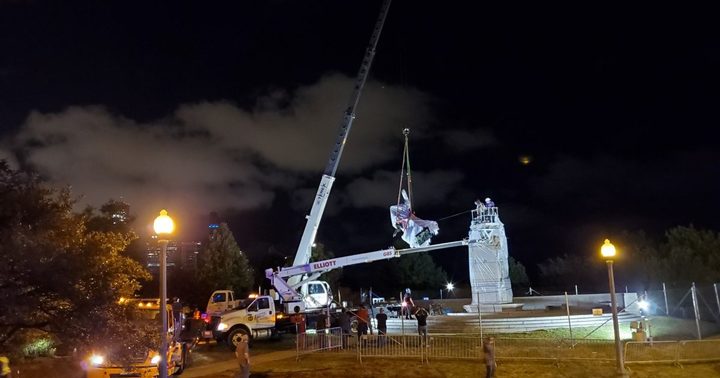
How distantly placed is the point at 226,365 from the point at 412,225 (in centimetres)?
1579

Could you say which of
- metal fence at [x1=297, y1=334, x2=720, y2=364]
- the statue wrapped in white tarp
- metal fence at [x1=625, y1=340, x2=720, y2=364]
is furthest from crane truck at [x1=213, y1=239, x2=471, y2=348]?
metal fence at [x1=625, y1=340, x2=720, y2=364]

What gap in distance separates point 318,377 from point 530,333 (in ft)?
41.0

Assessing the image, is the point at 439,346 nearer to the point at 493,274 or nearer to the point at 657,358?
the point at 657,358

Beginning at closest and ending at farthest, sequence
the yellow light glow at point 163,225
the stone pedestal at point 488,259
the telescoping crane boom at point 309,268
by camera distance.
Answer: the yellow light glow at point 163,225
the telescoping crane boom at point 309,268
the stone pedestal at point 488,259

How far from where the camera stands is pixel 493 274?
Answer: 1459 inches

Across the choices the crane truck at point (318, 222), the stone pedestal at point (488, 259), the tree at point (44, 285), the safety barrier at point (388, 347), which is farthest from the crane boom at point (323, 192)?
the tree at point (44, 285)

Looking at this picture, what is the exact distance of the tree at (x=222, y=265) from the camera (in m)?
48.0

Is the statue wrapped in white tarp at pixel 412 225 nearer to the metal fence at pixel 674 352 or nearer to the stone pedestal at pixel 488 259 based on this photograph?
the stone pedestal at pixel 488 259

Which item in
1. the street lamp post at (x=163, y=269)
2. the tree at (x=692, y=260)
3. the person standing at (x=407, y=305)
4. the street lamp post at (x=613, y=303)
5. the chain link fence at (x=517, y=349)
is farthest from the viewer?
the tree at (x=692, y=260)

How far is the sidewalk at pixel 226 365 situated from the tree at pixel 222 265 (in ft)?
80.1

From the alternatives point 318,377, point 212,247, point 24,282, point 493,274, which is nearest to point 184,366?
point 318,377

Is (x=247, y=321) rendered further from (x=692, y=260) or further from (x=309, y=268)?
(x=692, y=260)

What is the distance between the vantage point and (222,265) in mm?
48656

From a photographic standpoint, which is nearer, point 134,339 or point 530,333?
point 134,339
